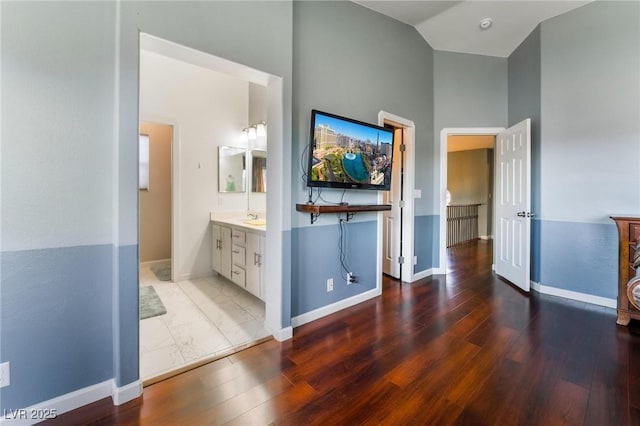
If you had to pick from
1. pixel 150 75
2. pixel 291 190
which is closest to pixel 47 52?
pixel 291 190

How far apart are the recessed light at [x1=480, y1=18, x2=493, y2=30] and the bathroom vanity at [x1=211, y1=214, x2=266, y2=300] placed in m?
3.35

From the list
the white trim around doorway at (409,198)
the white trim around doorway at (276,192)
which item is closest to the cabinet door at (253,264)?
the white trim around doorway at (276,192)

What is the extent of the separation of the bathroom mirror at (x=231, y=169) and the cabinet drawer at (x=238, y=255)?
1.11m

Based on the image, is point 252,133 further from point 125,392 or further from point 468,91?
point 125,392

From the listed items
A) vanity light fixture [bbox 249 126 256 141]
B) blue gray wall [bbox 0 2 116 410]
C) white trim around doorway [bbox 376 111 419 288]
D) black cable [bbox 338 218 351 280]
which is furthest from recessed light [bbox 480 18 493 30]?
blue gray wall [bbox 0 2 116 410]

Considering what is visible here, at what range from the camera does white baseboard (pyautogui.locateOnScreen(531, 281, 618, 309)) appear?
2.78 meters

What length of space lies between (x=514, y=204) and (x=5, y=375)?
4521 mm

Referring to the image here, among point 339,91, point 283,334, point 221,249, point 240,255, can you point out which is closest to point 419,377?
point 283,334

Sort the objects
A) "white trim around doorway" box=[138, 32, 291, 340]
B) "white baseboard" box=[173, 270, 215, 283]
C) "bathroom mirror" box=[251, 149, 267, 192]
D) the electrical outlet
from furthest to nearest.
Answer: "bathroom mirror" box=[251, 149, 267, 192] < "white baseboard" box=[173, 270, 215, 283] < "white trim around doorway" box=[138, 32, 291, 340] < the electrical outlet

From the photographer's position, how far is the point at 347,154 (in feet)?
8.23

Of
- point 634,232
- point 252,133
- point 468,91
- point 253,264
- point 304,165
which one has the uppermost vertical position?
point 468,91

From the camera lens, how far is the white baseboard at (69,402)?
131 cm

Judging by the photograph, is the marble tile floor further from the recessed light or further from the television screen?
the recessed light

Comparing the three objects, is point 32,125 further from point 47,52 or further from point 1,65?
point 47,52
